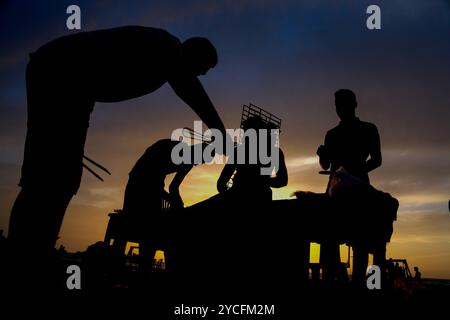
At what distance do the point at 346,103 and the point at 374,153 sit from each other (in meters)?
0.77

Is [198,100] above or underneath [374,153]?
above

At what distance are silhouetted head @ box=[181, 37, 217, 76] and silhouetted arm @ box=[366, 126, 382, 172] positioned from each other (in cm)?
256

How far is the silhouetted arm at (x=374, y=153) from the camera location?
13.0 ft

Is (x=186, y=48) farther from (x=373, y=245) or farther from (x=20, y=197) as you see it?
(x=373, y=245)

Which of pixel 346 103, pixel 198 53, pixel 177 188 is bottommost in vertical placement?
pixel 177 188

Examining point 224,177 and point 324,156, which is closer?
point 224,177

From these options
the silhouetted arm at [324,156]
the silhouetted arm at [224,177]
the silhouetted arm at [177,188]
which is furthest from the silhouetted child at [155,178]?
the silhouetted arm at [324,156]

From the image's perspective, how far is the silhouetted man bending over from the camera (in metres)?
2.11

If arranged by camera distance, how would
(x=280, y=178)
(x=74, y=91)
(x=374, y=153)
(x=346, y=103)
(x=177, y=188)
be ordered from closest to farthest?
(x=74, y=91), (x=374, y=153), (x=346, y=103), (x=177, y=188), (x=280, y=178)

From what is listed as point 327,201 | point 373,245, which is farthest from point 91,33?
point 373,245

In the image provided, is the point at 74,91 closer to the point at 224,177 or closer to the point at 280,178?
the point at 224,177

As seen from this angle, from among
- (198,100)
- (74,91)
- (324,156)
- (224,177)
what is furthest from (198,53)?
(324,156)

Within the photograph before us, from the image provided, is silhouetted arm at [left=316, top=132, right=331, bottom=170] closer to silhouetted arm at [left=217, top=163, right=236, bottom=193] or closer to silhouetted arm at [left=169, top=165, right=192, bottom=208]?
silhouetted arm at [left=217, top=163, right=236, bottom=193]

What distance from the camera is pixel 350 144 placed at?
408 centimetres
